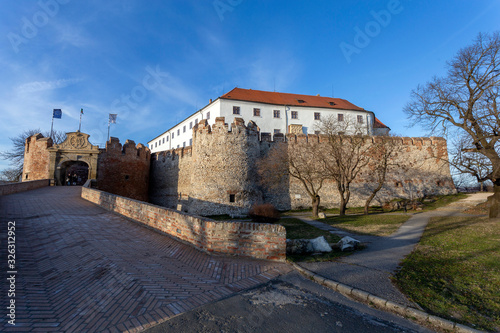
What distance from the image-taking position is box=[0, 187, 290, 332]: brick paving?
125 inches

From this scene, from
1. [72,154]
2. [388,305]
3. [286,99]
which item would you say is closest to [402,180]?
[286,99]

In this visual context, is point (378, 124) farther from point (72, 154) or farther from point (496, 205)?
point (72, 154)

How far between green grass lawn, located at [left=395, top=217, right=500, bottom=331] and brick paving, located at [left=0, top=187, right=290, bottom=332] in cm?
254

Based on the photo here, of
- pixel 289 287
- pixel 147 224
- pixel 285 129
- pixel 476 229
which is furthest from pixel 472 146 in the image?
pixel 285 129

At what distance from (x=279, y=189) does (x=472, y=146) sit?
45.3ft

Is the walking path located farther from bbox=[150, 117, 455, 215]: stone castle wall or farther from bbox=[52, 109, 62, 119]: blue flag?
bbox=[52, 109, 62, 119]: blue flag

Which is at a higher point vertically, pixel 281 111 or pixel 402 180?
pixel 281 111

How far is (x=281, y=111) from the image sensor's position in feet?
123

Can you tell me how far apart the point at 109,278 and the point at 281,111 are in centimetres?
3562

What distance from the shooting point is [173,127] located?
167ft

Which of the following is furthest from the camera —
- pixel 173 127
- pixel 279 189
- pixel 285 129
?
pixel 173 127

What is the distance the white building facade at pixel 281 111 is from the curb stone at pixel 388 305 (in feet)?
95.0

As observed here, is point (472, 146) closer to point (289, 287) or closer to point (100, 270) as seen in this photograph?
point (289, 287)

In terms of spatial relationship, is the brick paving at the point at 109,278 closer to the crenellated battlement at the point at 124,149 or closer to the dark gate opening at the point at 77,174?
the crenellated battlement at the point at 124,149
